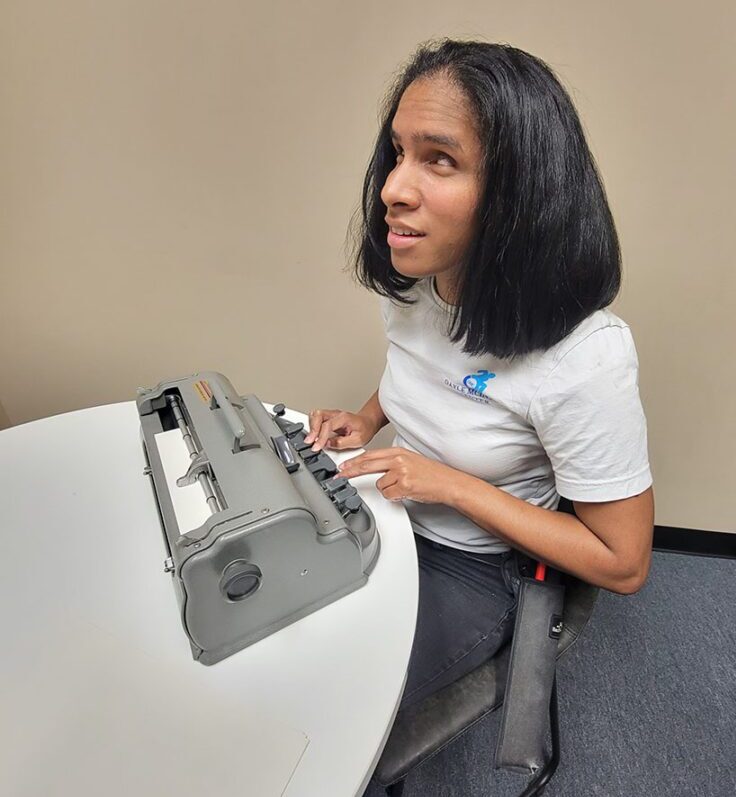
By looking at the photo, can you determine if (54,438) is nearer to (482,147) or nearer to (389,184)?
(389,184)

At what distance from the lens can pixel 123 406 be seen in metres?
0.98

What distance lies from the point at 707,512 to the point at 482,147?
153 centimetres

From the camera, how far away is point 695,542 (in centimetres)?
158

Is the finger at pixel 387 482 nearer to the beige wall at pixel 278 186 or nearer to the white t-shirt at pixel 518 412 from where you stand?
the white t-shirt at pixel 518 412

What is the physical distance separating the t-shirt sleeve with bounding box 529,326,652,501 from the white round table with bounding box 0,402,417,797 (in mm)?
275

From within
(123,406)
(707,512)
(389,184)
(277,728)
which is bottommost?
(707,512)

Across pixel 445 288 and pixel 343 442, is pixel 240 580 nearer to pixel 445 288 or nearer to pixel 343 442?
pixel 343 442

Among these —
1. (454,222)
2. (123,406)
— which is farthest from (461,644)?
(123,406)

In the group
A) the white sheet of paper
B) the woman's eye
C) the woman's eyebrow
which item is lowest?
the white sheet of paper

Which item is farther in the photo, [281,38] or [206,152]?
[206,152]

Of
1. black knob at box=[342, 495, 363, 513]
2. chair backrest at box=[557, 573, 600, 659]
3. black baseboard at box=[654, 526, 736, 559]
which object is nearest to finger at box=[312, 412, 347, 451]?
black knob at box=[342, 495, 363, 513]

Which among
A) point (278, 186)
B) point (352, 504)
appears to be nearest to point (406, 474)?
point (352, 504)

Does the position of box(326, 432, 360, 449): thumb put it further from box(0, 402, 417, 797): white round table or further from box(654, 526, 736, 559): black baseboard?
box(654, 526, 736, 559): black baseboard

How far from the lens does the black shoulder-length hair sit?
56 centimetres
